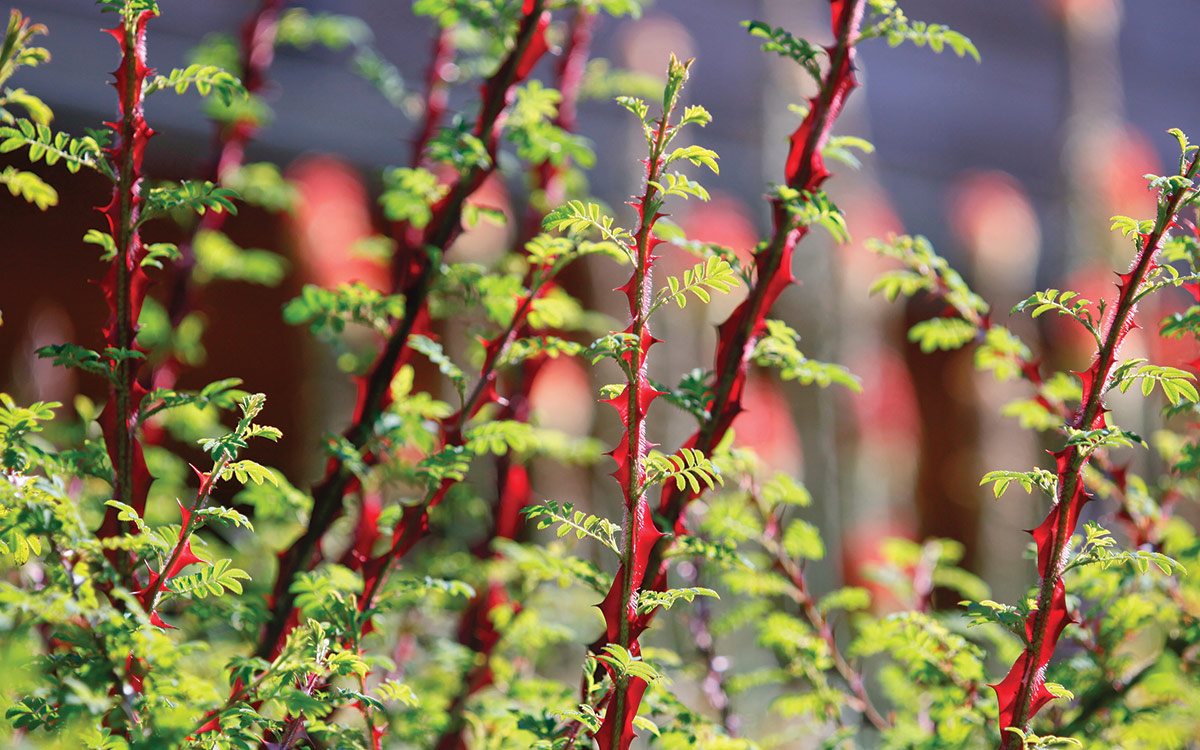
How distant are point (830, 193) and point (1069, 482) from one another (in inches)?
109

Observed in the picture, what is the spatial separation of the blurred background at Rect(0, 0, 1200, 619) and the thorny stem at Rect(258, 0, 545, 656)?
418 mm

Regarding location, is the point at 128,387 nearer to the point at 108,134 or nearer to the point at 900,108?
the point at 108,134

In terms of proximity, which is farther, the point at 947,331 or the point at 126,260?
the point at 947,331

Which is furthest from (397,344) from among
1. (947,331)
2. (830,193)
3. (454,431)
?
(830,193)

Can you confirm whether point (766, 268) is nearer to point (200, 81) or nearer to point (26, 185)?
point (200, 81)

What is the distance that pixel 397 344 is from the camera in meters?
0.86

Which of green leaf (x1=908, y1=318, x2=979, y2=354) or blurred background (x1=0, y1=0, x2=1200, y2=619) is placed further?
blurred background (x1=0, y1=0, x2=1200, y2=619)

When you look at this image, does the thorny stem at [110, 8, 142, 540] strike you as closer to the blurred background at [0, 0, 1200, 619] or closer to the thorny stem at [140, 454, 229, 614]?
the thorny stem at [140, 454, 229, 614]

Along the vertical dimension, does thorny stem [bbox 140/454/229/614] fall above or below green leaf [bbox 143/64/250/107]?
below

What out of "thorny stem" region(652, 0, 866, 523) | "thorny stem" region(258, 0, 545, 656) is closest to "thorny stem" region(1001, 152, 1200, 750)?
"thorny stem" region(652, 0, 866, 523)

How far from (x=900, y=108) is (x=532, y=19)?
5880 mm

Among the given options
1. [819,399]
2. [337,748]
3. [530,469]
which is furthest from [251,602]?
[530,469]

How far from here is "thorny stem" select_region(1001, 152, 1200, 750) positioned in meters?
0.62

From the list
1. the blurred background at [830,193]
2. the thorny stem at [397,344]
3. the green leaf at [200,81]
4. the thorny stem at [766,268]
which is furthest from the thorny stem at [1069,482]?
the green leaf at [200,81]
